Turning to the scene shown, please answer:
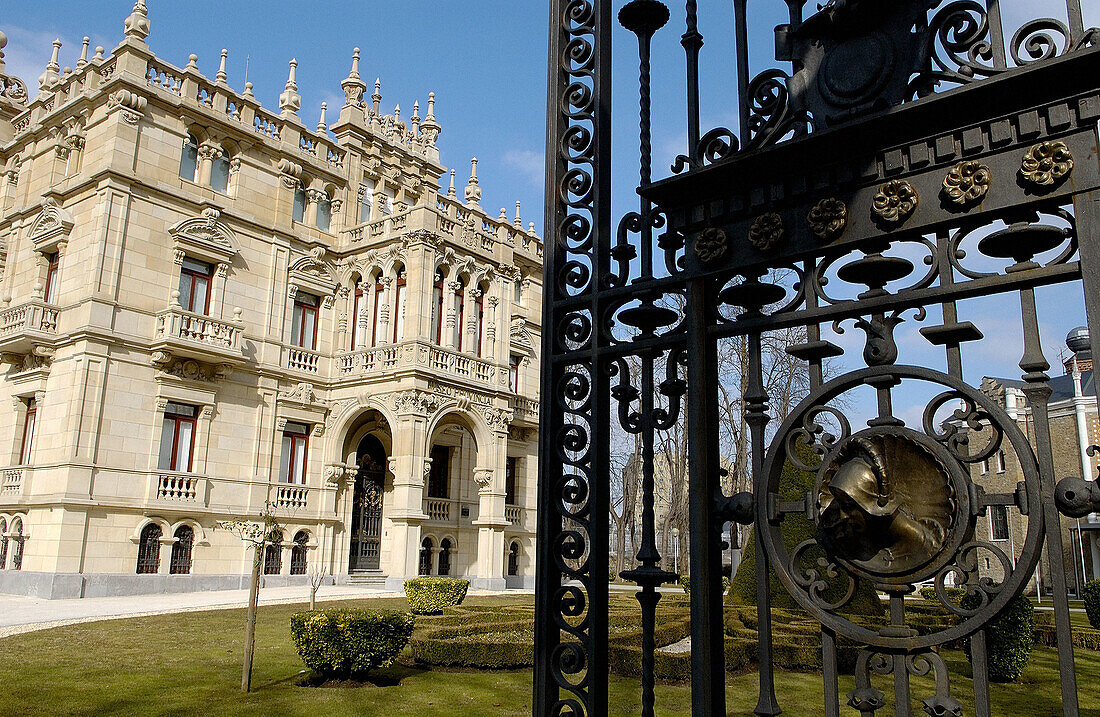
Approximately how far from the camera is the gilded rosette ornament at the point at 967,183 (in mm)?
2551

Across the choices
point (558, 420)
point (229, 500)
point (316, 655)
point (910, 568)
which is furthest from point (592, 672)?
point (229, 500)

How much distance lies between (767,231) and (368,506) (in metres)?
23.3

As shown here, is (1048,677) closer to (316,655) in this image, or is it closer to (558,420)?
(316,655)

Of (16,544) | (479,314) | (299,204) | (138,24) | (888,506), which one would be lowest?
(16,544)

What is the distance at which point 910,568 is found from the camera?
257 centimetres

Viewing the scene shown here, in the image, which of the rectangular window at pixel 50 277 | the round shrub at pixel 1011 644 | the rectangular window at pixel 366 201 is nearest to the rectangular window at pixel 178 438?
the rectangular window at pixel 50 277

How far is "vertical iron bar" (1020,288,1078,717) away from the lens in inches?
89.0

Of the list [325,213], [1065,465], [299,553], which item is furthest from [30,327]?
[1065,465]

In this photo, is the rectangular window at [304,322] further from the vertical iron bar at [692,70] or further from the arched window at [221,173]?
the vertical iron bar at [692,70]

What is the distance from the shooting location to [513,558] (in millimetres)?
27172

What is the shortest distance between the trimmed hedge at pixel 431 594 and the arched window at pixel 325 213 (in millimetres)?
13368

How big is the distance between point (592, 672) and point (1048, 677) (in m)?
10.0

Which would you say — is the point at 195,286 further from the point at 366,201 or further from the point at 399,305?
the point at 366,201

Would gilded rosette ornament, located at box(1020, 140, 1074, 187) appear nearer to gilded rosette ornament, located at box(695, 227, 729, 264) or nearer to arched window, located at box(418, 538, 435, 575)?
gilded rosette ornament, located at box(695, 227, 729, 264)
